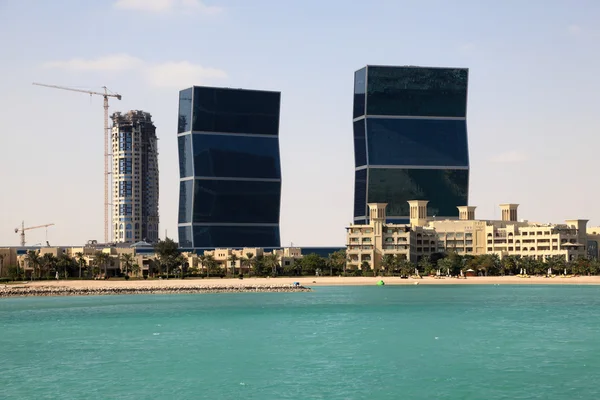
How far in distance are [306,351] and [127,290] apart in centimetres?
10541

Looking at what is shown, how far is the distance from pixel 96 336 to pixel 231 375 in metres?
32.4

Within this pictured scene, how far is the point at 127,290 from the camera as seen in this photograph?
182250mm

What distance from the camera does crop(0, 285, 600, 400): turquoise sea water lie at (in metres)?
63.3

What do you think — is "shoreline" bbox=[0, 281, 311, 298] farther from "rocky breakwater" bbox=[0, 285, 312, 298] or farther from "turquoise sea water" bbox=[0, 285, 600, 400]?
"turquoise sea water" bbox=[0, 285, 600, 400]

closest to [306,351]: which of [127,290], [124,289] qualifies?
[127,290]

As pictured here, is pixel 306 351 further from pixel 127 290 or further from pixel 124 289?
pixel 124 289

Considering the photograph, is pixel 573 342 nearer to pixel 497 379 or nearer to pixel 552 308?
pixel 497 379

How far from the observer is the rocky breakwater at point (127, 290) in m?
178

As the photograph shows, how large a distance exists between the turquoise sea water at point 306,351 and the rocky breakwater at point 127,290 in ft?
114

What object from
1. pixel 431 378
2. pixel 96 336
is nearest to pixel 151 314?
pixel 96 336

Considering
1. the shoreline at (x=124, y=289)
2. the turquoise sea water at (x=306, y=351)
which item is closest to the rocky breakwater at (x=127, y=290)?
the shoreline at (x=124, y=289)

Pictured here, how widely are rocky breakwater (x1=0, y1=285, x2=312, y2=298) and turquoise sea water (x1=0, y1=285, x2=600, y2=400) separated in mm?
34762

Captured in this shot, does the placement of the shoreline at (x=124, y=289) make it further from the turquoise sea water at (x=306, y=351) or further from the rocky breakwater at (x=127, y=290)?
the turquoise sea water at (x=306, y=351)

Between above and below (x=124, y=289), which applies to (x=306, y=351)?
below
